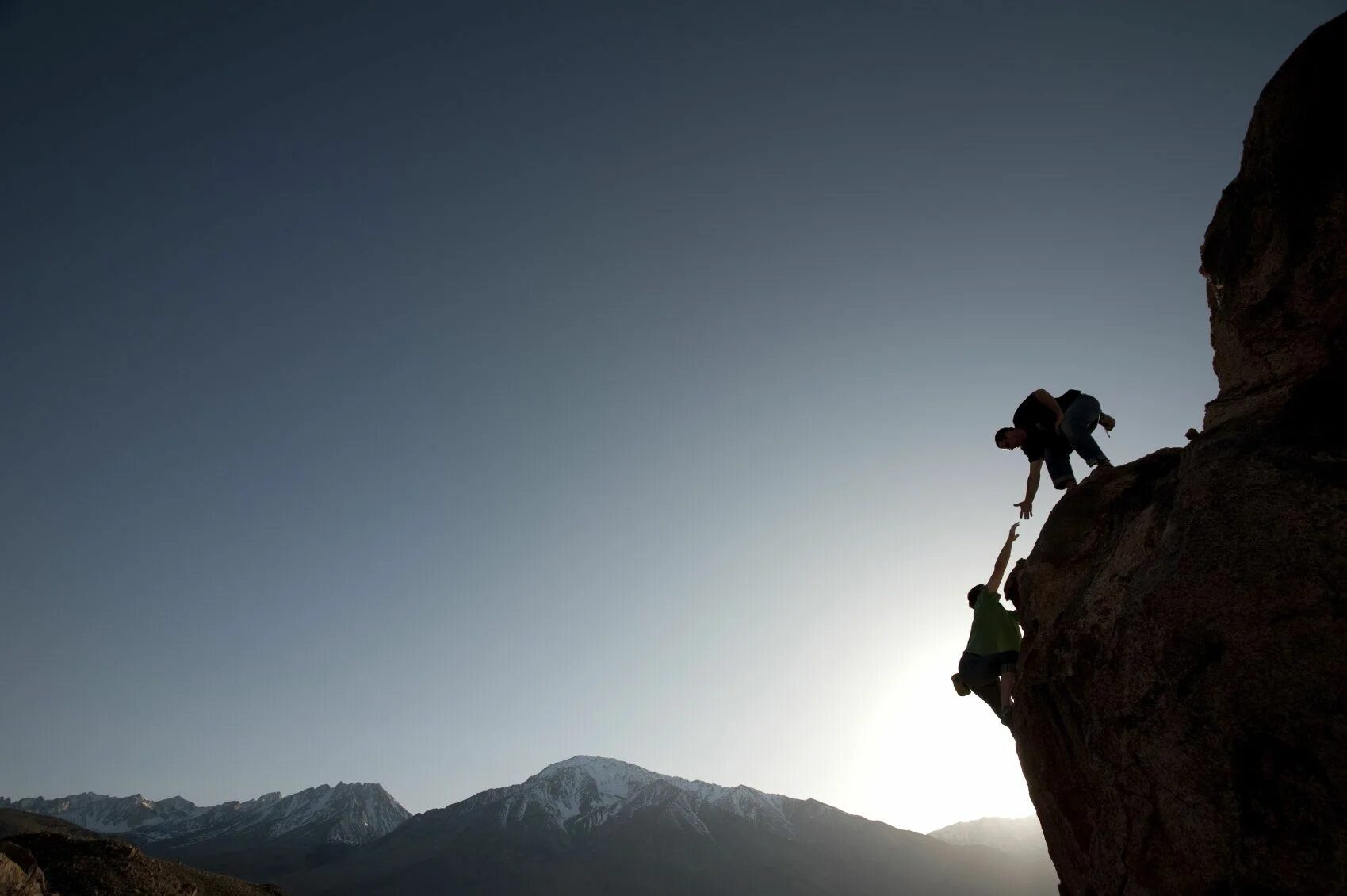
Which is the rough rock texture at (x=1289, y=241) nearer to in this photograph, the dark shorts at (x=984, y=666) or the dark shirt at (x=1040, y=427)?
the dark shirt at (x=1040, y=427)

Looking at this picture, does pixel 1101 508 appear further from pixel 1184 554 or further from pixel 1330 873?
pixel 1330 873

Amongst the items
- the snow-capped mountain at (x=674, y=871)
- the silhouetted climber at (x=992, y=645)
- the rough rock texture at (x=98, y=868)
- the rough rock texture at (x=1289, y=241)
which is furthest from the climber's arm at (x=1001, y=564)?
the snow-capped mountain at (x=674, y=871)

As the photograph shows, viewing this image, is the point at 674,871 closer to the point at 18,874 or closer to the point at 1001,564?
the point at 18,874

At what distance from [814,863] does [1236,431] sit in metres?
217

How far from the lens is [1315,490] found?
5.64 metres

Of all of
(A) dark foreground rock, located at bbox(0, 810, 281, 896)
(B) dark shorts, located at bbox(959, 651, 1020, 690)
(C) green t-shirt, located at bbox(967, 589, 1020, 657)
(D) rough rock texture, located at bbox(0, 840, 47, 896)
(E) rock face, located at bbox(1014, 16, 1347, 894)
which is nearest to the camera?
(E) rock face, located at bbox(1014, 16, 1347, 894)

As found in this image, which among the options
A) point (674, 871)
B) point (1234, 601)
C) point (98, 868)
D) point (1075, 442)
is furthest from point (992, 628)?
point (674, 871)

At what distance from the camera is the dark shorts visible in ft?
31.6

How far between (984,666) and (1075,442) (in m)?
3.87

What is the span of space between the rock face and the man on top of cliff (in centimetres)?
94

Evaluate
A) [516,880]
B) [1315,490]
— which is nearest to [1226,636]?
[1315,490]

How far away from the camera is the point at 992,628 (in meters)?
10.0

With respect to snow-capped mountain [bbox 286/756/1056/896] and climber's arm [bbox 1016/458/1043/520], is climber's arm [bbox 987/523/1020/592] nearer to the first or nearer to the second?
climber's arm [bbox 1016/458/1043/520]

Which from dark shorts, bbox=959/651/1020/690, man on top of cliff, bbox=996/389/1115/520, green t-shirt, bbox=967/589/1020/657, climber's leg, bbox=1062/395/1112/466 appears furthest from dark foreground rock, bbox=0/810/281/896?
climber's leg, bbox=1062/395/1112/466
